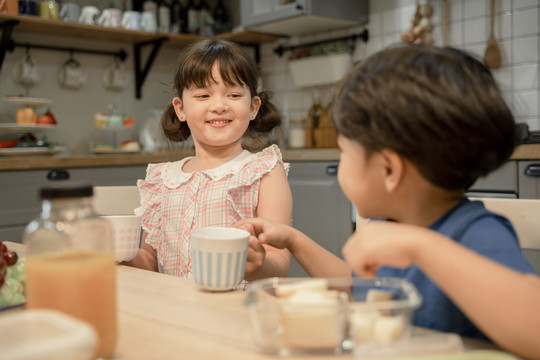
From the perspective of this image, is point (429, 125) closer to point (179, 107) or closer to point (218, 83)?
point (218, 83)

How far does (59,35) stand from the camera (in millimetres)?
3086

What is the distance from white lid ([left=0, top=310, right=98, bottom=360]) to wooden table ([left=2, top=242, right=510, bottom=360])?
16 cm

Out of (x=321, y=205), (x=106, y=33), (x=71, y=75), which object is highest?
(x=106, y=33)

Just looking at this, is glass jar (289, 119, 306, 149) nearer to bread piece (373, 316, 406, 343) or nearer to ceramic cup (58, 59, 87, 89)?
ceramic cup (58, 59, 87, 89)

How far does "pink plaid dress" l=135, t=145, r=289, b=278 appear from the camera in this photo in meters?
1.27

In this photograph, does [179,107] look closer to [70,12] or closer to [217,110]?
[217,110]

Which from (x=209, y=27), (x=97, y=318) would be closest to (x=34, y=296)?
(x=97, y=318)

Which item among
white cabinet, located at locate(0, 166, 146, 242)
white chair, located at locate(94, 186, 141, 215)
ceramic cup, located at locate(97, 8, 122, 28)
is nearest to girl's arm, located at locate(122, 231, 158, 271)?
white chair, located at locate(94, 186, 141, 215)

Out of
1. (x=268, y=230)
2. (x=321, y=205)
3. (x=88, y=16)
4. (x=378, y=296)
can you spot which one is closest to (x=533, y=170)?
(x=321, y=205)

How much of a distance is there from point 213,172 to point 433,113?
76 centimetres

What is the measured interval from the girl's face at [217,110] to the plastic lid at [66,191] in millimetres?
781

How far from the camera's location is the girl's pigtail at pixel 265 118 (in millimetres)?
1497

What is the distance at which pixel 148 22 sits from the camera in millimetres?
3152

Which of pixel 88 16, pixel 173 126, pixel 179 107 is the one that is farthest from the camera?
pixel 88 16
